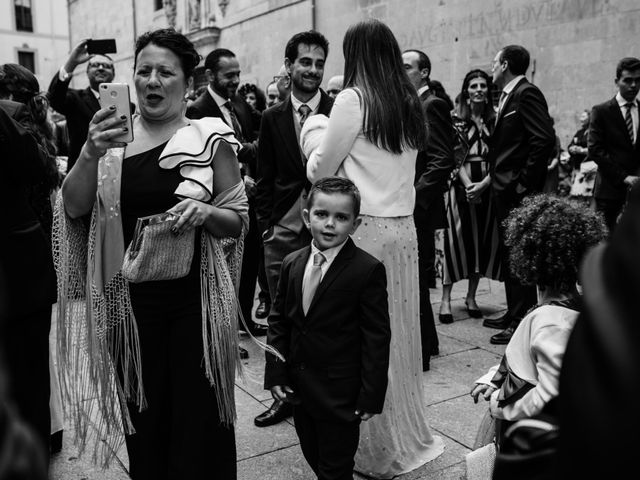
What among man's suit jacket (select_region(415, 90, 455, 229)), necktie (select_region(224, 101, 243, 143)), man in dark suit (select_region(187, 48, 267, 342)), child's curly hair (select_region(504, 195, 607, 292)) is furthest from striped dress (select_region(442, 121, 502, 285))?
child's curly hair (select_region(504, 195, 607, 292))

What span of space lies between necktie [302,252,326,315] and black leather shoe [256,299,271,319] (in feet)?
10.8

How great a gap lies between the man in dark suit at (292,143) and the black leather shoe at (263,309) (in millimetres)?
1853

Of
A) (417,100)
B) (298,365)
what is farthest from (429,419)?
(417,100)

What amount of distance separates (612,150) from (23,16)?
47790 mm

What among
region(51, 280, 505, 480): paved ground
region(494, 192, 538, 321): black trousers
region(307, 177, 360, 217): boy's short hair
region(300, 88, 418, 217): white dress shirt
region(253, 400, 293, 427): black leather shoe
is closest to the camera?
region(307, 177, 360, 217): boy's short hair

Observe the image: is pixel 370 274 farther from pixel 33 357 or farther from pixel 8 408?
pixel 8 408

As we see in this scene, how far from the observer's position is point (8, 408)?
30.1 inches

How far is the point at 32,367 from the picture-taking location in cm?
301

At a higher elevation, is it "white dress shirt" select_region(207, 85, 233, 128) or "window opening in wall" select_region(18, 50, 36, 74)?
"window opening in wall" select_region(18, 50, 36, 74)

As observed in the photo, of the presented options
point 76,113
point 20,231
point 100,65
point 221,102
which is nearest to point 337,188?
point 20,231

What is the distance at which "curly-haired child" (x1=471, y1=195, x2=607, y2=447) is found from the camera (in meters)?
2.24

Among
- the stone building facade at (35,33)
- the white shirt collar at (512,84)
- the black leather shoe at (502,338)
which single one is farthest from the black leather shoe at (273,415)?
the stone building facade at (35,33)

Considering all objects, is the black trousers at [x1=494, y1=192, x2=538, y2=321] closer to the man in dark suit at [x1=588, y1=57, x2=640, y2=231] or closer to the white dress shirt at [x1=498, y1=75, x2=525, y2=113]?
the white dress shirt at [x1=498, y1=75, x2=525, y2=113]

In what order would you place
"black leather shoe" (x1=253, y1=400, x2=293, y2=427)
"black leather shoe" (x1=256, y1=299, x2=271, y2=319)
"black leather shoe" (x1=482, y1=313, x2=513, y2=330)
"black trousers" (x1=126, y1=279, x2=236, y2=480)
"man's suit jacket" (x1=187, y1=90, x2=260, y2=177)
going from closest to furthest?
1. "black trousers" (x1=126, y1=279, x2=236, y2=480)
2. "black leather shoe" (x1=253, y1=400, x2=293, y2=427)
3. "man's suit jacket" (x1=187, y1=90, x2=260, y2=177)
4. "black leather shoe" (x1=482, y1=313, x2=513, y2=330)
5. "black leather shoe" (x1=256, y1=299, x2=271, y2=319)
